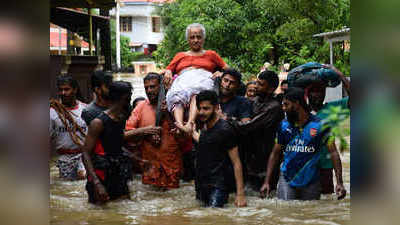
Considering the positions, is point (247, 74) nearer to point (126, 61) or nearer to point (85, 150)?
point (85, 150)

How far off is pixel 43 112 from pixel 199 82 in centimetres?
383

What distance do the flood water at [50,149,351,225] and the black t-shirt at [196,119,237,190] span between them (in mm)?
296

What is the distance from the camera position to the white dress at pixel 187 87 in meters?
6.81

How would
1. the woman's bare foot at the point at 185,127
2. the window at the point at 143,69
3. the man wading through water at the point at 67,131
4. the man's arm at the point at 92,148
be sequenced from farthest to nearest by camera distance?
the window at the point at 143,69
the man wading through water at the point at 67,131
the woman's bare foot at the point at 185,127
the man's arm at the point at 92,148

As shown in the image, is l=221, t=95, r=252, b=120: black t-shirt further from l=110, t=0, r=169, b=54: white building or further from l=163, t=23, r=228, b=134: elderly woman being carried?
l=110, t=0, r=169, b=54: white building

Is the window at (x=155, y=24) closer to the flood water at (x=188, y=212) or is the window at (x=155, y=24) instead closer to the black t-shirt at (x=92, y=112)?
the black t-shirt at (x=92, y=112)

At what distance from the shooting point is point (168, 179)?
6.89 m

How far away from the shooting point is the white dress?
6.81m

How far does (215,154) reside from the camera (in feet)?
19.3

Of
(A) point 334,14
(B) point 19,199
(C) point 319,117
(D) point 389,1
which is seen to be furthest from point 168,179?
(A) point 334,14

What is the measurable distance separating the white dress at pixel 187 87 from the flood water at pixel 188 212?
1022mm

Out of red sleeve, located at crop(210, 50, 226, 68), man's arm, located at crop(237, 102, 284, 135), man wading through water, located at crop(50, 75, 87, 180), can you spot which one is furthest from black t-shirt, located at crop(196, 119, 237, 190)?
man wading through water, located at crop(50, 75, 87, 180)

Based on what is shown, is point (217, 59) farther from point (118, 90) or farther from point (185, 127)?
point (118, 90)

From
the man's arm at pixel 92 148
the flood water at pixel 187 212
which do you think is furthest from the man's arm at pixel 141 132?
the man's arm at pixel 92 148
